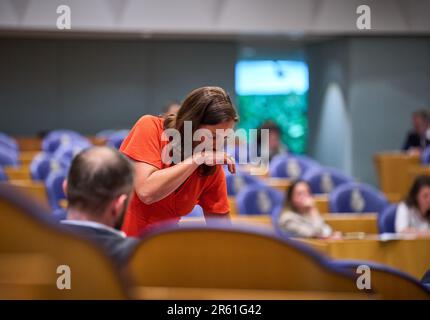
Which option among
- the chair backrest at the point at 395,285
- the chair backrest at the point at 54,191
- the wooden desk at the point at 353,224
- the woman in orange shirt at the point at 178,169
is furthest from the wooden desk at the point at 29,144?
the chair backrest at the point at 395,285

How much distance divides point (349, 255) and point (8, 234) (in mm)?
3118

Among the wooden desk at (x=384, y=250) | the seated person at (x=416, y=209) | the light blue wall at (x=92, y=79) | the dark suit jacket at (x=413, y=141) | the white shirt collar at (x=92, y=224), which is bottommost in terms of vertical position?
the wooden desk at (x=384, y=250)

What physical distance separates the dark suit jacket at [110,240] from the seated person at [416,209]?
3.94 m

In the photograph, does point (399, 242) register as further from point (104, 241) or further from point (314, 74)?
point (314, 74)

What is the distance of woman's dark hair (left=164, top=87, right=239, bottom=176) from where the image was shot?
2.22m

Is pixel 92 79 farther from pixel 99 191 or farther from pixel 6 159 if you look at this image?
pixel 99 191

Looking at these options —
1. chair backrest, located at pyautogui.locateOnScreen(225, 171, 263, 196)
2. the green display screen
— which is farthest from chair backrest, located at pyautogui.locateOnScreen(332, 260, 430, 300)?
chair backrest, located at pyautogui.locateOnScreen(225, 171, 263, 196)

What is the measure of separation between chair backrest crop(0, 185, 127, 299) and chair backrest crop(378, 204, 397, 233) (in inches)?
167

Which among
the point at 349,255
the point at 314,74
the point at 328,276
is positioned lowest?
the point at 349,255

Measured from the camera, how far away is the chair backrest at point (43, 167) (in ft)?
24.6

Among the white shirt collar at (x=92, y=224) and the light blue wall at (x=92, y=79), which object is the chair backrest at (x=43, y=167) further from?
the light blue wall at (x=92, y=79)

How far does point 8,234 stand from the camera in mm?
1387

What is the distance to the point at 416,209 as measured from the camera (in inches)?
217
